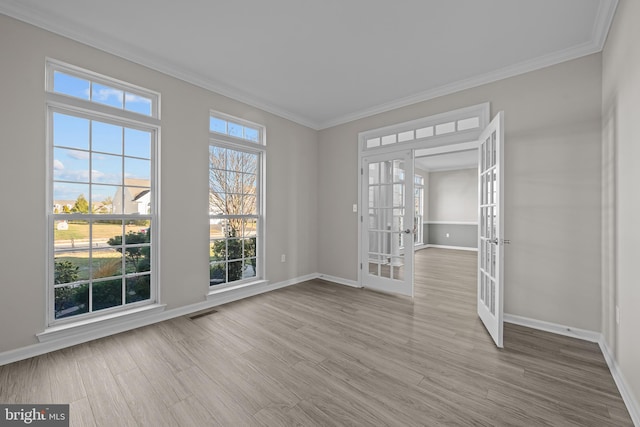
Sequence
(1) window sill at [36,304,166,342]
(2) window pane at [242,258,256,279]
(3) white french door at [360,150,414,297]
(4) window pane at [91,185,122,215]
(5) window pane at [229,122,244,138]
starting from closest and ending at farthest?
(1) window sill at [36,304,166,342] → (4) window pane at [91,185,122,215] → (5) window pane at [229,122,244,138] → (3) white french door at [360,150,414,297] → (2) window pane at [242,258,256,279]

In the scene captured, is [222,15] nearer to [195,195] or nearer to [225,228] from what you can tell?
[195,195]

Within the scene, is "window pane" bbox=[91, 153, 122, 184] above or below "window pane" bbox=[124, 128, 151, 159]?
below

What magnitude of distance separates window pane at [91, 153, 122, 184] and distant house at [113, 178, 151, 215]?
0.33 ft

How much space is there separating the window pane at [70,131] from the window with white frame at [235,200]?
4.11 feet

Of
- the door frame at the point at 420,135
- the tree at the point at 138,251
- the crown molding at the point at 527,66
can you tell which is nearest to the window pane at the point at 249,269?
the tree at the point at 138,251

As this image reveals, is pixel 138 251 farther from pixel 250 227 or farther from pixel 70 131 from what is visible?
pixel 250 227

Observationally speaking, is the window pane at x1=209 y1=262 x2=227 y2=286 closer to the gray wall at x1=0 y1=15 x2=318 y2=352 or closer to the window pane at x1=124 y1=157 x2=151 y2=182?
the gray wall at x1=0 y1=15 x2=318 y2=352

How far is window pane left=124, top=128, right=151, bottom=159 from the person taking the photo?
2.81 m

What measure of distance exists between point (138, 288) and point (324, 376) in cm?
230

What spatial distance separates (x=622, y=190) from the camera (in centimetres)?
194

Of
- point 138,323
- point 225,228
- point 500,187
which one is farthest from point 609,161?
point 138,323

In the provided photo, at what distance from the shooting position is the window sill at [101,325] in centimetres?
231

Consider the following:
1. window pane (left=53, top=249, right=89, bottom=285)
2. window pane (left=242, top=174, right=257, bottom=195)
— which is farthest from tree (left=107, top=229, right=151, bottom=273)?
window pane (left=242, top=174, right=257, bottom=195)

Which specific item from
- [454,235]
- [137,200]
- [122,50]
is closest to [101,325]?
[137,200]
